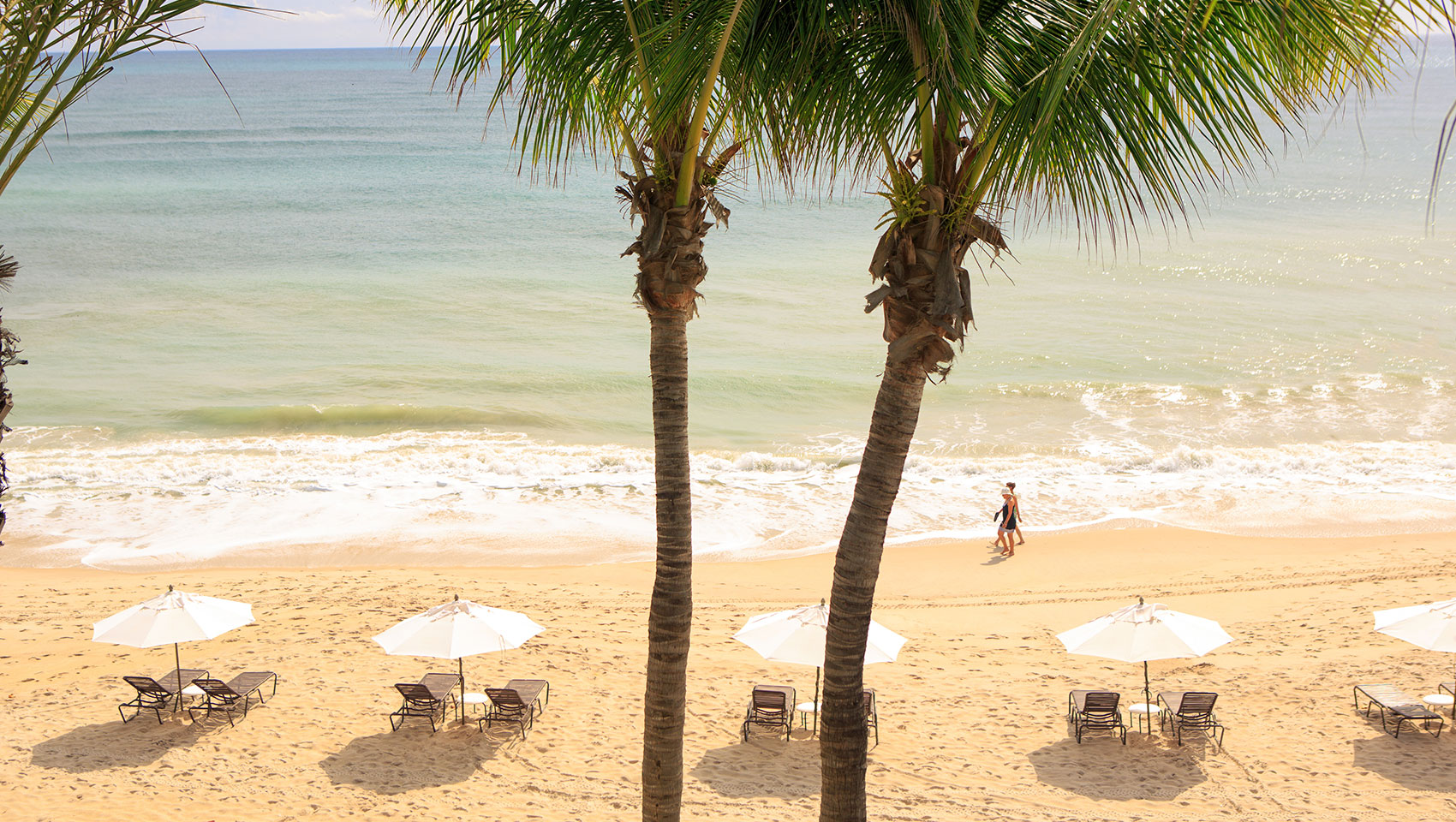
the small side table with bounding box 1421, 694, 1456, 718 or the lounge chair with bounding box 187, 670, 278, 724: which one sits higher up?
the small side table with bounding box 1421, 694, 1456, 718

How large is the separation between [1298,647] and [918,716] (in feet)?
16.6

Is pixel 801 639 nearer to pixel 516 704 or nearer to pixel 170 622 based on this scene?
pixel 516 704

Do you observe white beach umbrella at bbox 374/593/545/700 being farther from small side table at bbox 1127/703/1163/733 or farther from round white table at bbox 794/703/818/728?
small side table at bbox 1127/703/1163/733

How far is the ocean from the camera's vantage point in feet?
62.9

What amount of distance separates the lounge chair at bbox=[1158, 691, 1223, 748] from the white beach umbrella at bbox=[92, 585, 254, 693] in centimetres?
972

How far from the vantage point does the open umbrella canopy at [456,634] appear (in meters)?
11.1

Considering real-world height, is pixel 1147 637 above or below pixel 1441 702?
above

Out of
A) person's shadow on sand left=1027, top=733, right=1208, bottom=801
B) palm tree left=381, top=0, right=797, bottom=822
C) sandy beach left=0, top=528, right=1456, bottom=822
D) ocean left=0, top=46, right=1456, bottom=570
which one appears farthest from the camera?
ocean left=0, top=46, right=1456, bottom=570

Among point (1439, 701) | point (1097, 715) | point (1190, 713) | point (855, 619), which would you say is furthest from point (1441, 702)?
point (855, 619)

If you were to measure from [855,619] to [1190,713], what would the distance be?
22.5ft

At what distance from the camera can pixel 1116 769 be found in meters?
10.6

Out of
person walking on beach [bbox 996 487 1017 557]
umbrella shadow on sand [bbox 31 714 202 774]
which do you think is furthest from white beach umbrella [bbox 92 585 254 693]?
person walking on beach [bbox 996 487 1017 557]

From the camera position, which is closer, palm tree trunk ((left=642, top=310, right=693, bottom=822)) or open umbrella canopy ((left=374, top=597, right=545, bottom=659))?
palm tree trunk ((left=642, top=310, right=693, bottom=822))

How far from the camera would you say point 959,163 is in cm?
490
